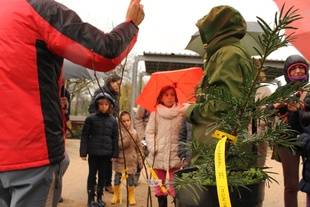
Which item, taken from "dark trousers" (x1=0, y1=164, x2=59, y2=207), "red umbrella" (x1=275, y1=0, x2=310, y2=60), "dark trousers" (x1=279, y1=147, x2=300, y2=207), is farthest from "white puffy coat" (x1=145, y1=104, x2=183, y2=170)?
"dark trousers" (x1=0, y1=164, x2=59, y2=207)

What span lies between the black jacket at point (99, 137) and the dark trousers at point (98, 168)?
0.13 metres

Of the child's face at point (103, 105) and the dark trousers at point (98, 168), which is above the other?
the child's face at point (103, 105)

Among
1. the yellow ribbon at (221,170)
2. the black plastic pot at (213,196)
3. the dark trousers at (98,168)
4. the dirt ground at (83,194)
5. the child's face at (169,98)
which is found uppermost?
the child's face at (169,98)

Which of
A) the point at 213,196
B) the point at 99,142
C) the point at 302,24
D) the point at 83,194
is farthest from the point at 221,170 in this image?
the point at 83,194

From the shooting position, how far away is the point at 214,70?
231cm

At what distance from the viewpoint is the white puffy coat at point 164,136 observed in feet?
19.0

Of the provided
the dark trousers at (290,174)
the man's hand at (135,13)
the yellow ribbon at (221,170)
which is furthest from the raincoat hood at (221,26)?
the dark trousers at (290,174)

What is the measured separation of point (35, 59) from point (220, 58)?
2.80 feet

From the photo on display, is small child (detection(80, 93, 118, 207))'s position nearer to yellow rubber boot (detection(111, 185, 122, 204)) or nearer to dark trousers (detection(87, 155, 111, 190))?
dark trousers (detection(87, 155, 111, 190))

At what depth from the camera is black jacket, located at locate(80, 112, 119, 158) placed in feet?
21.9

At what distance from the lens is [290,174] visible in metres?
4.71

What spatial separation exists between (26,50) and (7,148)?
1.47 feet

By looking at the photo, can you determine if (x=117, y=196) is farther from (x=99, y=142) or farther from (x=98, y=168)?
(x=99, y=142)

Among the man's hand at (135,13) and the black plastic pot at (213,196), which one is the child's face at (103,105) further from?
the black plastic pot at (213,196)
